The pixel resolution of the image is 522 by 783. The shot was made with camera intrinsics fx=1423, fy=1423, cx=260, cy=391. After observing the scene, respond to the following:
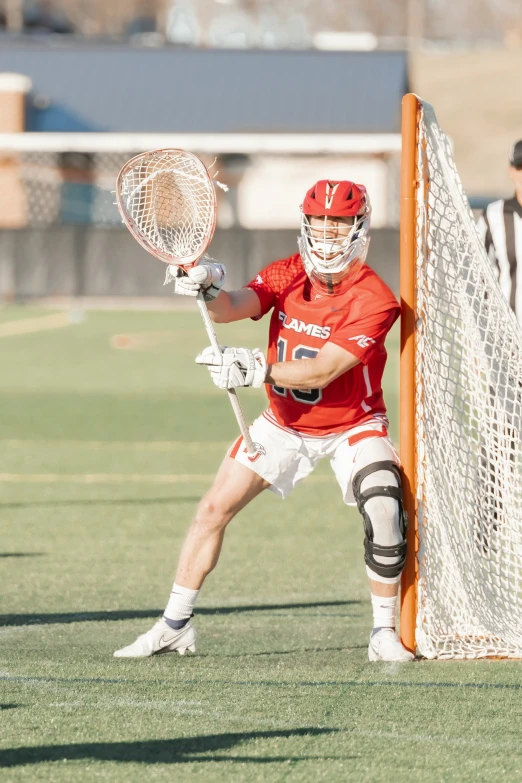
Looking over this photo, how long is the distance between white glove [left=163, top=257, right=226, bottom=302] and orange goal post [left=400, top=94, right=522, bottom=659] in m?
0.74

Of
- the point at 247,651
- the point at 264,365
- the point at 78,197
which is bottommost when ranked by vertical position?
the point at 247,651

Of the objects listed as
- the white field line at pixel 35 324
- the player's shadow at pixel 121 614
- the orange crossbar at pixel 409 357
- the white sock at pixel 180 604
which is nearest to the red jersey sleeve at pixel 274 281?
the orange crossbar at pixel 409 357

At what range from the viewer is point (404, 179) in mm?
5586

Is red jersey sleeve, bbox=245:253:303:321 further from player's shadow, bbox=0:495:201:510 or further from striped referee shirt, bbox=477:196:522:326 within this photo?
player's shadow, bbox=0:495:201:510

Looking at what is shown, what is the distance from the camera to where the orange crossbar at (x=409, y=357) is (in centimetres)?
556

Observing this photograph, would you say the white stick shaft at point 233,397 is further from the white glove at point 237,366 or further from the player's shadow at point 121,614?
the player's shadow at point 121,614

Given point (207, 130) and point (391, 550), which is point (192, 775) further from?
point (207, 130)

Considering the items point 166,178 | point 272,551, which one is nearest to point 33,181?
point 272,551

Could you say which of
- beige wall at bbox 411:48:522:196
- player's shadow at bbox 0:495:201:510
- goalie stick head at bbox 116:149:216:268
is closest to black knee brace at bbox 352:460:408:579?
A: goalie stick head at bbox 116:149:216:268

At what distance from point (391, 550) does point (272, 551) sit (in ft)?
8.97

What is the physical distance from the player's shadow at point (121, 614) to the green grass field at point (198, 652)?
0.06 feet

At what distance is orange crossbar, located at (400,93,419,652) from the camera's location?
556cm

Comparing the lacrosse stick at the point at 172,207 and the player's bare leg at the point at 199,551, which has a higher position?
the lacrosse stick at the point at 172,207

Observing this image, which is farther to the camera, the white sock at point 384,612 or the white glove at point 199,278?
the white sock at point 384,612
